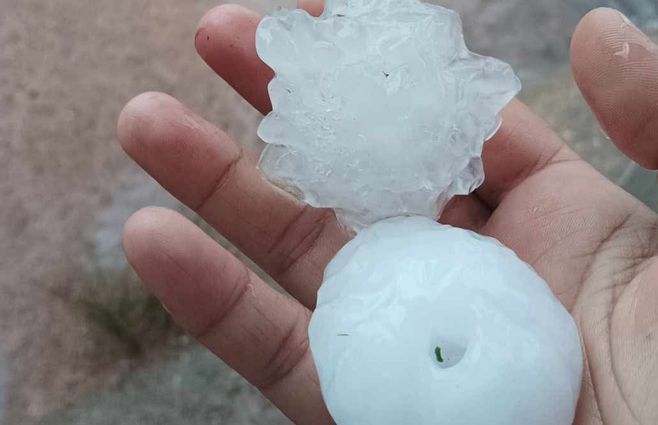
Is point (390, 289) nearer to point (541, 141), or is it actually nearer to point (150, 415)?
point (541, 141)

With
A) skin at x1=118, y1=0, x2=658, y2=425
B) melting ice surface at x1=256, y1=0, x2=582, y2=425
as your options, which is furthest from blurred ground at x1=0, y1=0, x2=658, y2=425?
melting ice surface at x1=256, y1=0, x2=582, y2=425

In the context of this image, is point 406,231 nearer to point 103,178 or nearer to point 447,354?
point 447,354

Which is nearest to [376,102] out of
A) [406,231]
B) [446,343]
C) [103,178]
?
[406,231]

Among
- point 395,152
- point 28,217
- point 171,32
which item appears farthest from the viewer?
point 171,32

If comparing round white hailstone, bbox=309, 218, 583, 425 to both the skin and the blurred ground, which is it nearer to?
the skin

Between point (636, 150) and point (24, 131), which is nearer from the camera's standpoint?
point (636, 150)

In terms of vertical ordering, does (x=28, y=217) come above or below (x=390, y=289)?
below

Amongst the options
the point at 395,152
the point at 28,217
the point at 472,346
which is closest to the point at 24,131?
the point at 28,217
